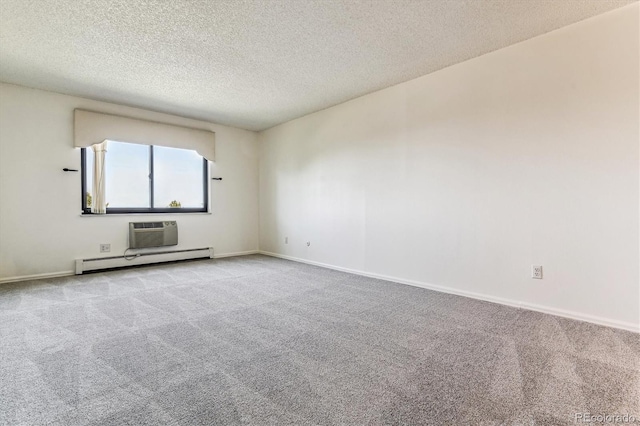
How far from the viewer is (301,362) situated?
1.77 m

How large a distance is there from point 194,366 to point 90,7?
2709 mm

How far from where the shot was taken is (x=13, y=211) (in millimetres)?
3662

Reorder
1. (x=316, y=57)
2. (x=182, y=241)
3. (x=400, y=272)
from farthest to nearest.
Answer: (x=182, y=241) → (x=400, y=272) → (x=316, y=57)

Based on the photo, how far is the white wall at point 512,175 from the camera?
2.29 m

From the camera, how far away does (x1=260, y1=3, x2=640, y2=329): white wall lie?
2293mm

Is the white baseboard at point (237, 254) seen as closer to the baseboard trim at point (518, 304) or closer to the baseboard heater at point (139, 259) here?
the baseboard heater at point (139, 259)

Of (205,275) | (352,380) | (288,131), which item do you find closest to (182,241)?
(205,275)

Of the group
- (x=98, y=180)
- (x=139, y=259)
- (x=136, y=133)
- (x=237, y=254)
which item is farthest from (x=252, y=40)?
(x=237, y=254)

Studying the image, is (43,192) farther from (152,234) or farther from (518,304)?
(518,304)

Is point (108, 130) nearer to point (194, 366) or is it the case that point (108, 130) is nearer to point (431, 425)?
point (194, 366)
